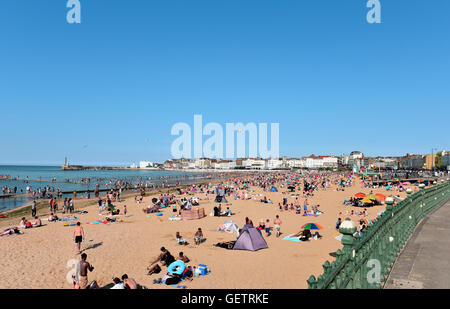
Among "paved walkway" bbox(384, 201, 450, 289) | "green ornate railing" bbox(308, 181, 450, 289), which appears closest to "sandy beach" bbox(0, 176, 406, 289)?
"paved walkway" bbox(384, 201, 450, 289)

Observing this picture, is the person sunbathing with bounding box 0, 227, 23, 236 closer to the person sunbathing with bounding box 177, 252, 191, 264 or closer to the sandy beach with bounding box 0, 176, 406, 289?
the sandy beach with bounding box 0, 176, 406, 289

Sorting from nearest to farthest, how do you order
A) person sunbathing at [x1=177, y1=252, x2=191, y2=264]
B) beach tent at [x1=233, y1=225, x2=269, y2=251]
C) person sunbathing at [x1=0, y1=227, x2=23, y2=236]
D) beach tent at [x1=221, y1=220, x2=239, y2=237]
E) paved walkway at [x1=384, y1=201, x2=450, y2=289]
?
paved walkway at [x1=384, y1=201, x2=450, y2=289]
person sunbathing at [x1=177, y1=252, x2=191, y2=264]
beach tent at [x1=233, y1=225, x2=269, y2=251]
person sunbathing at [x1=0, y1=227, x2=23, y2=236]
beach tent at [x1=221, y1=220, x2=239, y2=237]

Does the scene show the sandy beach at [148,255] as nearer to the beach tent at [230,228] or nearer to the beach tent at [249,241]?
the beach tent at [249,241]

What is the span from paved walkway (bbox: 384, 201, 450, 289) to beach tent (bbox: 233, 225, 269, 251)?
6.95 meters

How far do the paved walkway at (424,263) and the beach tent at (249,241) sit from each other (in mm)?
6955

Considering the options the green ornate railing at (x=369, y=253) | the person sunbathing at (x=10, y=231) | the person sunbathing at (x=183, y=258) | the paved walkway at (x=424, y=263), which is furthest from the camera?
the person sunbathing at (x=10, y=231)

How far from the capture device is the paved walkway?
486 centimetres

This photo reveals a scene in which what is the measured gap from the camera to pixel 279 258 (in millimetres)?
12852

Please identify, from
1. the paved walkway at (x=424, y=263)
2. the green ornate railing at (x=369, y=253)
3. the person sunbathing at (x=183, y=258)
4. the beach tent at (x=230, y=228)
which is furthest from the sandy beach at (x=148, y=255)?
the green ornate railing at (x=369, y=253)

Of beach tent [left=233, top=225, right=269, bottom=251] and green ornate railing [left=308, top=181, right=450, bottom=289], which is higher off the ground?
green ornate railing [left=308, top=181, right=450, bottom=289]

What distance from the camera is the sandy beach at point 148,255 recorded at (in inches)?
416

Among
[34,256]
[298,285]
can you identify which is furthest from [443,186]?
[34,256]

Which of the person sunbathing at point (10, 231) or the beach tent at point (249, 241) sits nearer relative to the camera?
the beach tent at point (249, 241)
